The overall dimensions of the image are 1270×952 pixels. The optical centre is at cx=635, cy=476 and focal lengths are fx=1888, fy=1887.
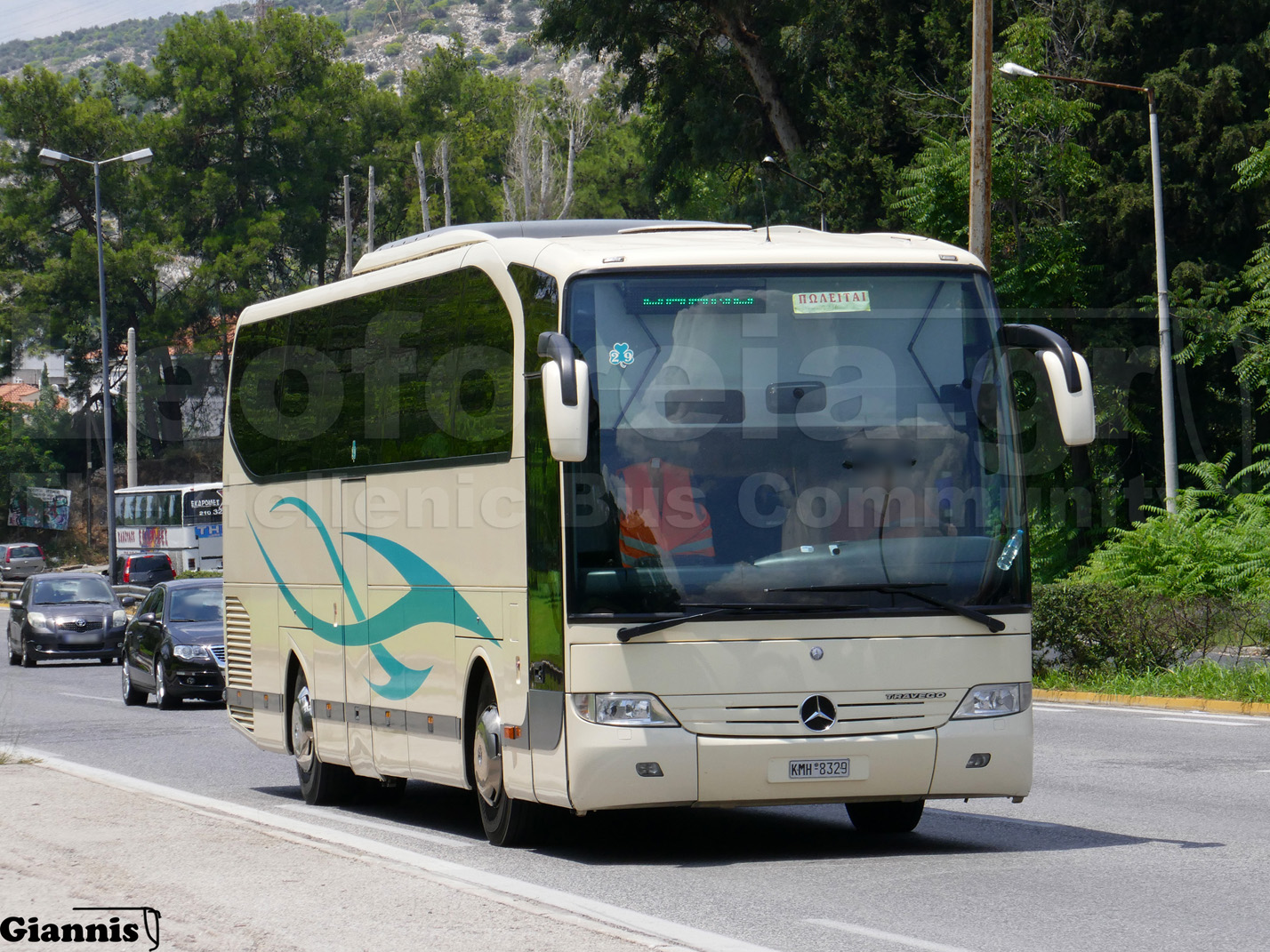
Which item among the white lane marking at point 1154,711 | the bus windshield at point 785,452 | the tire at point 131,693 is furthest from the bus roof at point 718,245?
the tire at point 131,693

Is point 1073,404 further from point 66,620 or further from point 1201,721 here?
point 66,620

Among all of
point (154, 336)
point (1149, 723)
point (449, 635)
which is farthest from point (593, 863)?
point (154, 336)

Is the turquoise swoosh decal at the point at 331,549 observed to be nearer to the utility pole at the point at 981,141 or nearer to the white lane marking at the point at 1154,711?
the white lane marking at the point at 1154,711

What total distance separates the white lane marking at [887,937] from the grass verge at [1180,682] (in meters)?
12.6

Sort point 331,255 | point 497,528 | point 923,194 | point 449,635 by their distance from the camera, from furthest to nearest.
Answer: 1. point 331,255
2. point 923,194
3. point 449,635
4. point 497,528

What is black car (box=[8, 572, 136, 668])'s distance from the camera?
33.7 meters

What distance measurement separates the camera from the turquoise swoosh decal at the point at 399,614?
11242 millimetres

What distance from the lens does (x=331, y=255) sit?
8538 centimetres

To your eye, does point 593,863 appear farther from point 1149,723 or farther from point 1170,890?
point 1149,723

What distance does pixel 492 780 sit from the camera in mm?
10836

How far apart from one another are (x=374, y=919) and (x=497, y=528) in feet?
10.6

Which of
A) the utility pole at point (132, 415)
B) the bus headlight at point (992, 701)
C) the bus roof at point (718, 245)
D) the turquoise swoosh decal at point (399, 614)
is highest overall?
the utility pole at point (132, 415)

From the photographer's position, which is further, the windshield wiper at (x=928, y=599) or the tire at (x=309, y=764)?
the tire at (x=309, y=764)

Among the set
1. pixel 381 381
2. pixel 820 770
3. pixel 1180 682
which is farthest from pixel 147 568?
pixel 820 770
